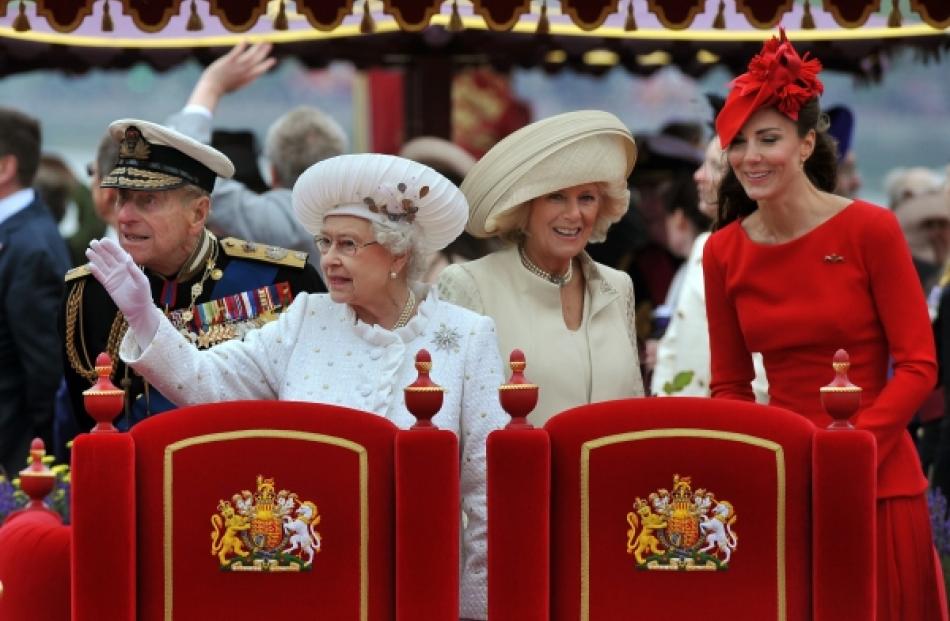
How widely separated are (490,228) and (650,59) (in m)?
2.81

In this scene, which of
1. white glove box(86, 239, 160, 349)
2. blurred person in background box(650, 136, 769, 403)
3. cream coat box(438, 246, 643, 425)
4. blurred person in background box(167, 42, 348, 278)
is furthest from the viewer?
blurred person in background box(167, 42, 348, 278)

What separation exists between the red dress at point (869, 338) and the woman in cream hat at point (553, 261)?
1.37 feet

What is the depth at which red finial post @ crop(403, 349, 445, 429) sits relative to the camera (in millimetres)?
4125

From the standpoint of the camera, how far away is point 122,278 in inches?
176

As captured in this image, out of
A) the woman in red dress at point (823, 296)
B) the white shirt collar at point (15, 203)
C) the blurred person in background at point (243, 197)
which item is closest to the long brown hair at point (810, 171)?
the woman in red dress at point (823, 296)

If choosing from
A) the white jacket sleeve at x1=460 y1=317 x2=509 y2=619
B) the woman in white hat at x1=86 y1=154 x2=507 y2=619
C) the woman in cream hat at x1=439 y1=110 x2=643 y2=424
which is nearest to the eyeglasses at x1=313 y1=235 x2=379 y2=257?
the woman in white hat at x1=86 y1=154 x2=507 y2=619

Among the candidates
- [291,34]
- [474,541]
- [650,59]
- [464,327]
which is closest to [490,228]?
[464,327]

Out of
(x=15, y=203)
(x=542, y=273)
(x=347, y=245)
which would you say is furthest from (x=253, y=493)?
(x=15, y=203)

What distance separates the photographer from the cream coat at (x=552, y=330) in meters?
5.00

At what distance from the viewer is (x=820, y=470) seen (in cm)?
411

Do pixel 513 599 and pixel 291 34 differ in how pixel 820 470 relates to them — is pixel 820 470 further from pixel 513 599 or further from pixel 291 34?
pixel 291 34

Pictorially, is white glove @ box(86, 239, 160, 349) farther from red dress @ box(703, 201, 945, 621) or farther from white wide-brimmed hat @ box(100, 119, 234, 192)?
red dress @ box(703, 201, 945, 621)

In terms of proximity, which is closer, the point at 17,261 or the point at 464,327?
the point at 464,327

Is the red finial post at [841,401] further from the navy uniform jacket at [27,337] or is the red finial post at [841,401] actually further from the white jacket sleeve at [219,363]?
the navy uniform jacket at [27,337]
